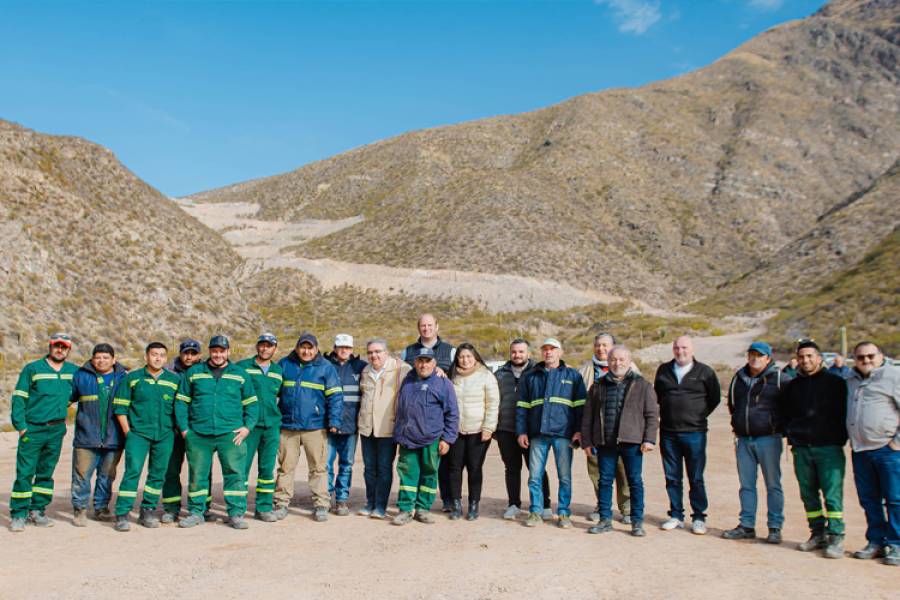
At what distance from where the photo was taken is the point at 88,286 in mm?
28875

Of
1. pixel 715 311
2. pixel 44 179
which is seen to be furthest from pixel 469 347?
pixel 715 311

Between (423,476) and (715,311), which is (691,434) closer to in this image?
(423,476)

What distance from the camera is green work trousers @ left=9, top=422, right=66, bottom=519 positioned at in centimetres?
702

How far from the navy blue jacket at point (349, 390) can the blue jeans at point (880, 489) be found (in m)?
5.02

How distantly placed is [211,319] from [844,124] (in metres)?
90.3

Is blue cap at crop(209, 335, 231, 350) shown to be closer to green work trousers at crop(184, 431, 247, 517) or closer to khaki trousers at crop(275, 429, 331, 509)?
green work trousers at crop(184, 431, 247, 517)

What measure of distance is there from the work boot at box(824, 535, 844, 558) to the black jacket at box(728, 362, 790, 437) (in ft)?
3.39

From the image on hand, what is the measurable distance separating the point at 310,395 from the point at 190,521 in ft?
5.77

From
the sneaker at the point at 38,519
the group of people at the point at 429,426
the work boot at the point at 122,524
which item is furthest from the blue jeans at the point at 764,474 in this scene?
the sneaker at the point at 38,519

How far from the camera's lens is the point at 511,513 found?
777 cm

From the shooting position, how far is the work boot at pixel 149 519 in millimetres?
7199

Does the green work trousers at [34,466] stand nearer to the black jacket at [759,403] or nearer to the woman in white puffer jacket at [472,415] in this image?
the woman in white puffer jacket at [472,415]

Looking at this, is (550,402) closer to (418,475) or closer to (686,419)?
(686,419)

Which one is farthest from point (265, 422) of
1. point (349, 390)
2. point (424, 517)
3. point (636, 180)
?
point (636, 180)
